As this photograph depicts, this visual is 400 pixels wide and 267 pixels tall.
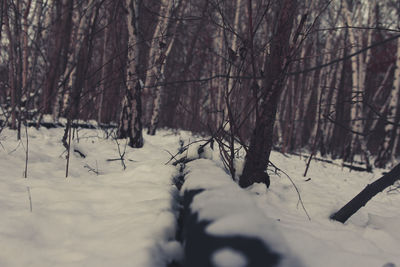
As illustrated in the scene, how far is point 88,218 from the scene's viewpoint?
1694mm

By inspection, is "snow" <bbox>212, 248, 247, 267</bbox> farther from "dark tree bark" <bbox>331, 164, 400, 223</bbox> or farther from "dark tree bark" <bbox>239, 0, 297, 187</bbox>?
"dark tree bark" <bbox>239, 0, 297, 187</bbox>

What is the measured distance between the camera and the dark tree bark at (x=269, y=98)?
9.13ft

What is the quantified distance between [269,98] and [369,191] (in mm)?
1239

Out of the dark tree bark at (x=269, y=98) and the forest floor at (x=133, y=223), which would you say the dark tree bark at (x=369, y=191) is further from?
the dark tree bark at (x=269, y=98)

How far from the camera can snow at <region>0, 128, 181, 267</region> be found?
1.24 meters

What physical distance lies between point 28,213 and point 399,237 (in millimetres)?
2574

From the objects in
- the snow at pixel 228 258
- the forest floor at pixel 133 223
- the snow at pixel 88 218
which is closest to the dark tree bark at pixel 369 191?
the forest floor at pixel 133 223

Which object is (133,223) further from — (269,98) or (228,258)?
(269,98)

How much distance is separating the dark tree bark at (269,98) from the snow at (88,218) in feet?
3.02

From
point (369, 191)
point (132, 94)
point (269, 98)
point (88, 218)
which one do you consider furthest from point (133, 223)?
point (132, 94)

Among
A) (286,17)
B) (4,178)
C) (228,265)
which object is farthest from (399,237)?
(4,178)

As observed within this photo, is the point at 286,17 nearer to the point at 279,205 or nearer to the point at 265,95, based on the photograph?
the point at 265,95

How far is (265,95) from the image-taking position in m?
2.90

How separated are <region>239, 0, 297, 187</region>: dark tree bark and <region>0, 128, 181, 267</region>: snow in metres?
0.92
